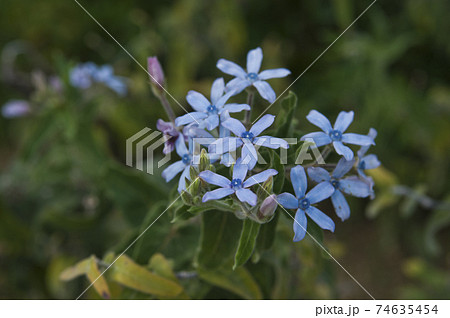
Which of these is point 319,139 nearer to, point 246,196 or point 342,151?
point 342,151

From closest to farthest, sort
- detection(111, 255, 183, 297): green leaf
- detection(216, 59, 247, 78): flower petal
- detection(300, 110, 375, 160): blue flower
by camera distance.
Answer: detection(300, 110, 375, 160): blue flower → detection(216, 59, 247, 78): flower petal → detection(111, 255, 183, 297): green leaf

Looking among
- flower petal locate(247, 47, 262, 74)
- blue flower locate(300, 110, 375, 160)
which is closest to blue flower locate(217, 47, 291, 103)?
flower petal locate(247, 47, 262, 74)

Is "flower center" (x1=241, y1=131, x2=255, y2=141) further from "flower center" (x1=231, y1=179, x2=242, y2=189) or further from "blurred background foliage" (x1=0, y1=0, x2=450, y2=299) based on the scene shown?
"blurred background foliage" (x1=0, y1=0, x2=450, y2=299)

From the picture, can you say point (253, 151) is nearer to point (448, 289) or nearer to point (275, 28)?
point (448, 289)

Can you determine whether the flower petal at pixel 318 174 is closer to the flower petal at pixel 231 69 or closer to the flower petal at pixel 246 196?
the flower petal at pixel 246 196

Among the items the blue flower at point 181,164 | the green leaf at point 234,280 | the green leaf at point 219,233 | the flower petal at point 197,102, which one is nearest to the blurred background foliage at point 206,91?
the green leaf at point 234,280

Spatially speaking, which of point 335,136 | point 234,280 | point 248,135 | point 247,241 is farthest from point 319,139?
point 234,280
